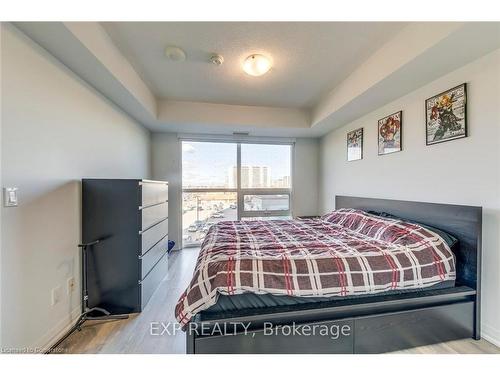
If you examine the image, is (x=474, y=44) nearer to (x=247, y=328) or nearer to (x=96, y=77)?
(x=247, y=328)

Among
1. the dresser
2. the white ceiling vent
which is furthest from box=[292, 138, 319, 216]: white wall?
the dresser

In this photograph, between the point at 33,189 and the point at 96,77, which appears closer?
the point at 33,189

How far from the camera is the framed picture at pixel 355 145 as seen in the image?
3.04 metres

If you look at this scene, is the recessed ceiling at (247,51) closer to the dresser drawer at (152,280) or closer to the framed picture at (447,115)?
the framed picture at (447,115)

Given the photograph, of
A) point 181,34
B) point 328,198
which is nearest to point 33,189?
point 181,34

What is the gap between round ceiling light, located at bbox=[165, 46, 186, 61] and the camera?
193 centimetres

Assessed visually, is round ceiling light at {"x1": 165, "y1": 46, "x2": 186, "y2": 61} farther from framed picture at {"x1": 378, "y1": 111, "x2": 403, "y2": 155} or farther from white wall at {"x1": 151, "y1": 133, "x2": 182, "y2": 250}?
framed picture at {"x1": 378, "y1": 111, "x2": 403, "y2": 155}

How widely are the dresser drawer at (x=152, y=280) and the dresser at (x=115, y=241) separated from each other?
0.15ft

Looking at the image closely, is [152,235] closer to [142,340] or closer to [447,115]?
[142,340]

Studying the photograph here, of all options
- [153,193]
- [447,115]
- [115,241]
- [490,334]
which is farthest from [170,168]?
[490,334]

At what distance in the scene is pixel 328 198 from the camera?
395 centimetres
